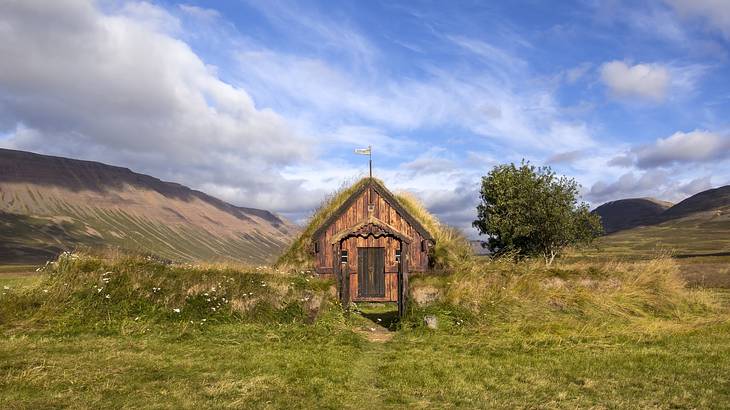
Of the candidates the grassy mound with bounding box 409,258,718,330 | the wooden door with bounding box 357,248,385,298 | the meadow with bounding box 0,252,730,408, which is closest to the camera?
the meadow with bounding box 0,252,730,408

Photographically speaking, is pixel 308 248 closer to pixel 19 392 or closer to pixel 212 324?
pixel 212 324

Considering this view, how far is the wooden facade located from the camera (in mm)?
23375

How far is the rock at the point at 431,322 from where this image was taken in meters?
15.3

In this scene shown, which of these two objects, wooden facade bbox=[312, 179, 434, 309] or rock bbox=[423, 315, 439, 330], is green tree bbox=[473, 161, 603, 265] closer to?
wooden facade bbox=[312, 179, 434, 309]

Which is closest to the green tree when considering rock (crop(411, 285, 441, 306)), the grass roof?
the grass roof

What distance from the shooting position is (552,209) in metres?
34.1

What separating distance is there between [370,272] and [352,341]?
10216 millimetres

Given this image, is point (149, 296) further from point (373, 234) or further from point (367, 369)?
point (373, 234)

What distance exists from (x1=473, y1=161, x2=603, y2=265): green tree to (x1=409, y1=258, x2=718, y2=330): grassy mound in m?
14.4

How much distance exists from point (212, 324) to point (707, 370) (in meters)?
13.3

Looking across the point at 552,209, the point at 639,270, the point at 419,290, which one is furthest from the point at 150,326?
the point at 552,209

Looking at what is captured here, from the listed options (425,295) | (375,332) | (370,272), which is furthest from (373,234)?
(375,332)

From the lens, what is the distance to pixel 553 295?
1753 cm

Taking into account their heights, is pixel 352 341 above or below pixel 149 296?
below
